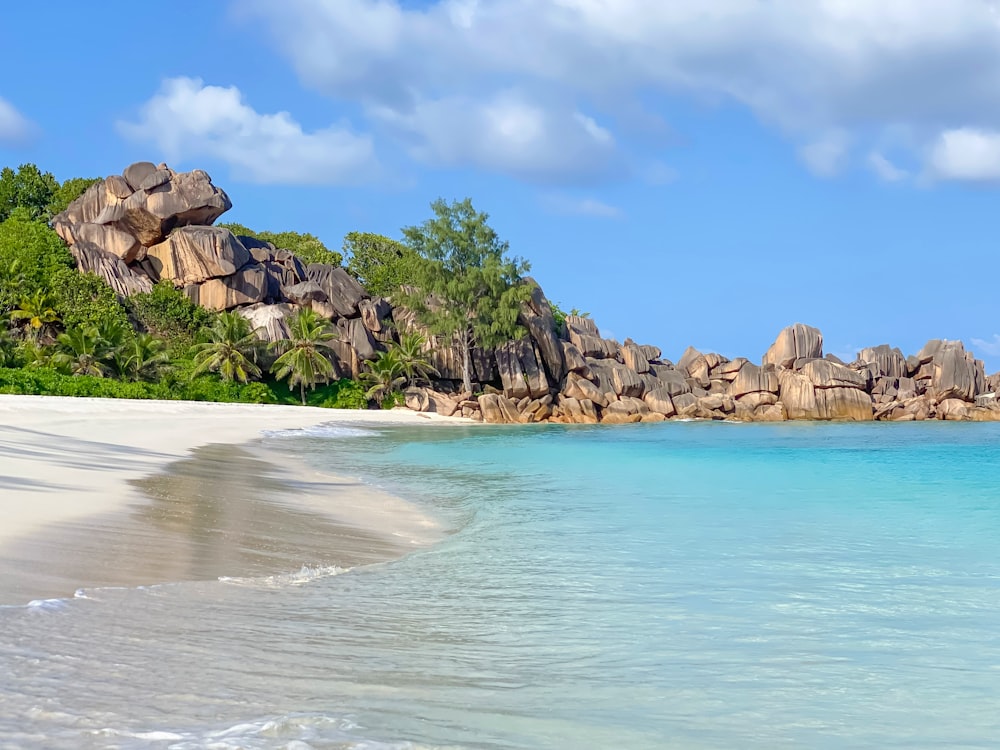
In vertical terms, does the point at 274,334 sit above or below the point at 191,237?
below

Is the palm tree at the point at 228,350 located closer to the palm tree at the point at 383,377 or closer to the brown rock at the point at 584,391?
the palm tree at the point at 383,377

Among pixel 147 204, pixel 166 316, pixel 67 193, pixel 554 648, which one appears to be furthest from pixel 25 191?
pixel 554 648

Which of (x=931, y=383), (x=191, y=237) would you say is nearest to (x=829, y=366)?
(x=931, y=383)

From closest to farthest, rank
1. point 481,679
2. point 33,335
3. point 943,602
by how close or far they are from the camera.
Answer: point 481,679, point 943,602, point 33,335

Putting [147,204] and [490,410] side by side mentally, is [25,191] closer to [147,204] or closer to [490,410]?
[147,204]

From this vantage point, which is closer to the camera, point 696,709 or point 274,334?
point 696,709

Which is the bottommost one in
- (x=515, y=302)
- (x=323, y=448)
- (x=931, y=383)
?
(x=323, y=448)

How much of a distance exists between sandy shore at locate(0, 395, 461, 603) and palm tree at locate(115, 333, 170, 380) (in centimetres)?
2520

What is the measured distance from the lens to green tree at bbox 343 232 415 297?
203ft

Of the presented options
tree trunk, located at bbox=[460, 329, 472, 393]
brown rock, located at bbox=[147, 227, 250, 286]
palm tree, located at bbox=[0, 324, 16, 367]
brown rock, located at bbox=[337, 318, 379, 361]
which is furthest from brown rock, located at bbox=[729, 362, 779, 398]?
palm tree, located at bbox=[0, 324, 16, 367]

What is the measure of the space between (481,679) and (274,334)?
49.6m

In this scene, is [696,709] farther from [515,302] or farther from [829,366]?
[829,366]

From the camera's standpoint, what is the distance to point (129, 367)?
143 ft

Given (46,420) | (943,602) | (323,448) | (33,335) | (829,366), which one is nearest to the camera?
(943,602)
